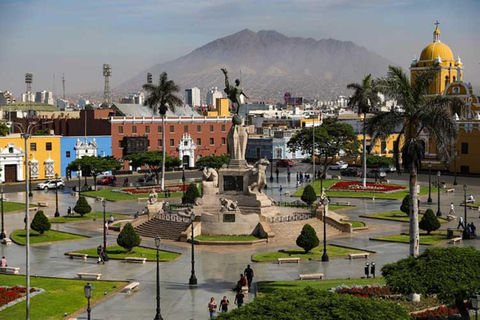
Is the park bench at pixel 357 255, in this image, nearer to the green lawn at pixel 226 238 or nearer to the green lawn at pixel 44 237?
the green lawn at pixel 226 238

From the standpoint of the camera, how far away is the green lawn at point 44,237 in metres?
49.1

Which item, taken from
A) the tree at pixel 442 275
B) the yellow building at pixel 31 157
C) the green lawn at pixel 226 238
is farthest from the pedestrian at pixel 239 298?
the yellow building at pixel 31 157

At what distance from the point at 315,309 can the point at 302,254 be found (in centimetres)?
2318

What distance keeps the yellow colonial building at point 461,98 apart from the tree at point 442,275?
189 feet

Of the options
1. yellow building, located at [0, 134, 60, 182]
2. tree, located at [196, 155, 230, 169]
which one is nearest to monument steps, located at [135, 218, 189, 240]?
tree, located at [196, 155, 230, 169]

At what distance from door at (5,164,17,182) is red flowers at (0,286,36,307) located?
56.2m

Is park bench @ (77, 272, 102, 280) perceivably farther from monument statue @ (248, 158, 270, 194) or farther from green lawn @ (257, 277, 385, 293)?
monument statue @ (248, 158, 270, 194)

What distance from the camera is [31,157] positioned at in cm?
9056

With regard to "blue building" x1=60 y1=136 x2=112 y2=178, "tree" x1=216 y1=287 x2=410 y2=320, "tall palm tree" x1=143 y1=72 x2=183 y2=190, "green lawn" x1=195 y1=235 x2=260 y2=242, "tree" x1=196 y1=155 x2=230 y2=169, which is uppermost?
"tall palm tree" x1=143 y1=72 x2=183 y2=190

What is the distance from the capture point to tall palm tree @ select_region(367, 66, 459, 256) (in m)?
33.0

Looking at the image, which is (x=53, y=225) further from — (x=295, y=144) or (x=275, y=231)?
(x=295, y=144)

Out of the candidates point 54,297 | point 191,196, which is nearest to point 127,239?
point 54,297

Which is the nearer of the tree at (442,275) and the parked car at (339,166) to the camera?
the tree at (442,275)

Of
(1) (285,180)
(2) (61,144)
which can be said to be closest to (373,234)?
(1) (285,180)
